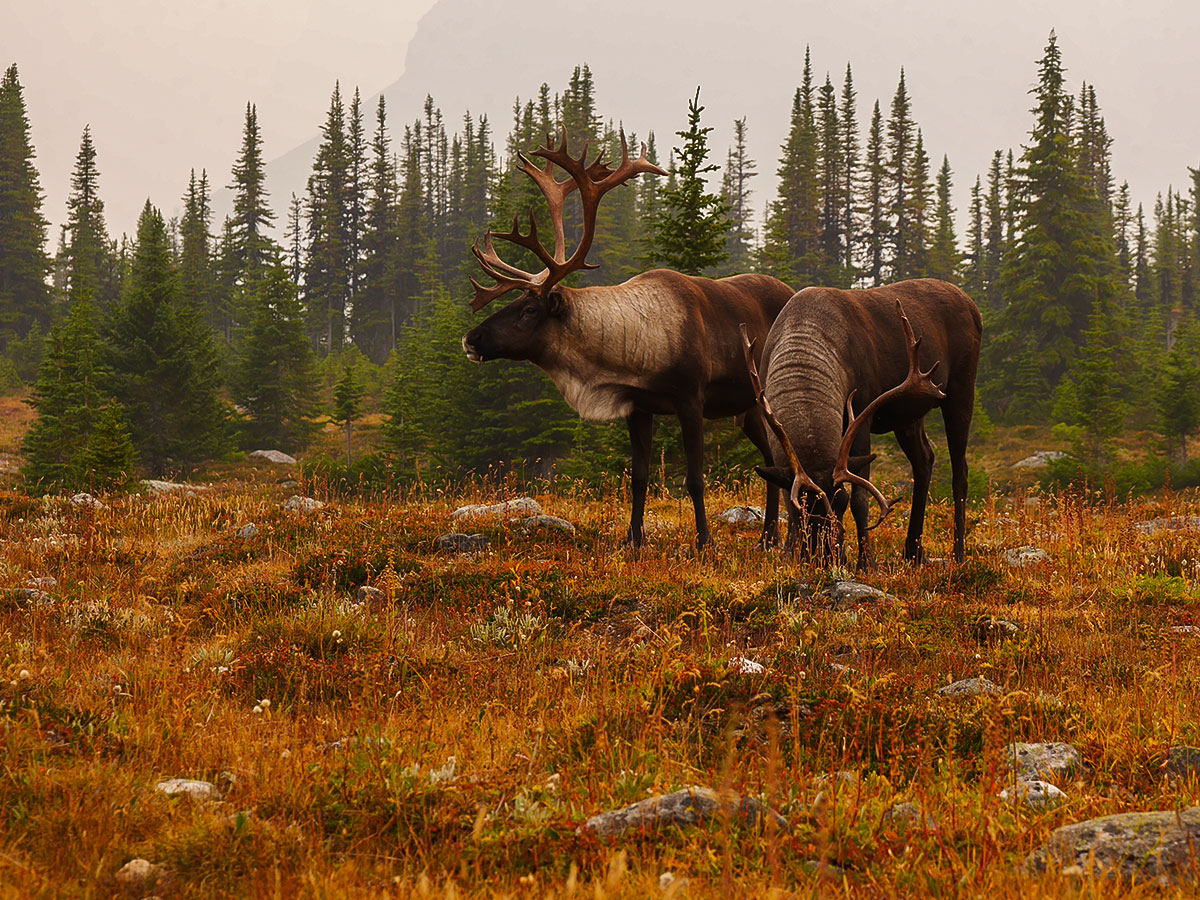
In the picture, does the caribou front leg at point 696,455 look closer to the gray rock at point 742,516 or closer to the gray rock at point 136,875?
the gray rock at point 742,516

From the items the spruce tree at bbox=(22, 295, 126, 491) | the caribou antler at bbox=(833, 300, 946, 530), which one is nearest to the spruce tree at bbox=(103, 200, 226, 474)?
the spruce tree at bbox=(22, 295, 126, 491)

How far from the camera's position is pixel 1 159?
6775 centimetres

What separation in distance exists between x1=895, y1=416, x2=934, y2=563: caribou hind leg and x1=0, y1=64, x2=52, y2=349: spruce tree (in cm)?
7260

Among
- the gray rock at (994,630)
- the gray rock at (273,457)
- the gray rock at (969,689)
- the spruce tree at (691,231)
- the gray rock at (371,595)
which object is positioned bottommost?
the gray rock at (969,689)

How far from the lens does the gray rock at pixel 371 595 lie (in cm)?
716

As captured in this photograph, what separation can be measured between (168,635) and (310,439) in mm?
45974

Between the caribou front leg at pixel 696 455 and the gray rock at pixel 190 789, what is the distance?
6.72 m

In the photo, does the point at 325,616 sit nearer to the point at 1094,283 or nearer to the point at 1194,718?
the point at 1194,718

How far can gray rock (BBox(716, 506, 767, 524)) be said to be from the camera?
1152 cm

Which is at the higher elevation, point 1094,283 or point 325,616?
point 1094,283

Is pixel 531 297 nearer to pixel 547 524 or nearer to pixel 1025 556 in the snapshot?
pixel 547 524

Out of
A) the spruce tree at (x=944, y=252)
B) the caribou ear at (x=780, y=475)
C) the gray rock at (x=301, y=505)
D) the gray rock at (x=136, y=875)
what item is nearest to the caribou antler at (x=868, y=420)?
the caribou ear at (x=780, y=475)

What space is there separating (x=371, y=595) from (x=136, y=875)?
4500mm

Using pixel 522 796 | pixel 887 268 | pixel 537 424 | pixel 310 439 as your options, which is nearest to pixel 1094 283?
pixel 887 268
